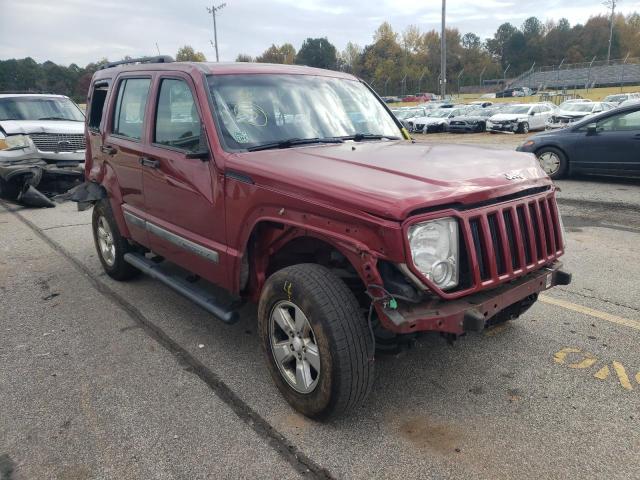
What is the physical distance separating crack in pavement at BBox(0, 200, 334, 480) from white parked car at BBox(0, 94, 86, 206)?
532cm

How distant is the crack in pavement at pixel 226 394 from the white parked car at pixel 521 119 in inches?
937

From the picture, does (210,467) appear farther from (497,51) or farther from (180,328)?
(497,51)

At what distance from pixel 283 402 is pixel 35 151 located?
28.5 feet

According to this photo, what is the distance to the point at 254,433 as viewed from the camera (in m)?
2.84

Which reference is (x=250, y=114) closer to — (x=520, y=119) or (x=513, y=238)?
(x=513, y=238)

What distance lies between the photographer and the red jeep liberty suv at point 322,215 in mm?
2555

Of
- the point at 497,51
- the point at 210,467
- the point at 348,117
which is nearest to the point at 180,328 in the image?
the point at 210,467

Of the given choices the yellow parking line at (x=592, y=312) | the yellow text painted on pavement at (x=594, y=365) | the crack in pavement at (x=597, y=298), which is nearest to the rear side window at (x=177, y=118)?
the yellow text painted on pavement at (x=594, y=365)

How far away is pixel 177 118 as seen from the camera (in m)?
3.84

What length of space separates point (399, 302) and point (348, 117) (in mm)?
1963

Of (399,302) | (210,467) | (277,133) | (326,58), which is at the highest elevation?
(326,58)

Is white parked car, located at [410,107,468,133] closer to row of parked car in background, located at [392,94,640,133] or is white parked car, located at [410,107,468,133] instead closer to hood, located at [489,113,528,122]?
row of parked car in background, located at [392,94,640,133]

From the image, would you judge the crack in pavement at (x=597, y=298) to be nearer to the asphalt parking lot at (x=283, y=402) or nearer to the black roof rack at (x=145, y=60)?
the asphalt parking lot at (x=283, y=402)

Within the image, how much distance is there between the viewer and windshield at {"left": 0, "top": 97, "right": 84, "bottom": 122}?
10.5m
